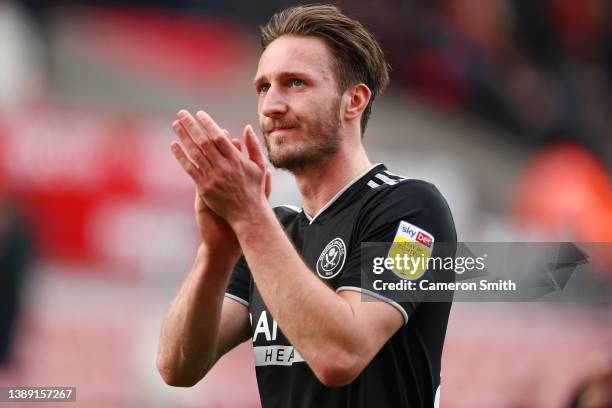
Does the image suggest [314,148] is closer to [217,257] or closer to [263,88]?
[263,88]

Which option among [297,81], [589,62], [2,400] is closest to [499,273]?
[297,81]

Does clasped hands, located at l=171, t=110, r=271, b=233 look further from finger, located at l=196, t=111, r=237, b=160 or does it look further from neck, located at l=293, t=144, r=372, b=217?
neck, located at l=293, t=144, r=372, b=217

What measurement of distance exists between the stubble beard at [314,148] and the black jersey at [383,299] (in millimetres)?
175

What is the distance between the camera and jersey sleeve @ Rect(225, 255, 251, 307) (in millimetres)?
3844

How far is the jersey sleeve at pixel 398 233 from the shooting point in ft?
10.5

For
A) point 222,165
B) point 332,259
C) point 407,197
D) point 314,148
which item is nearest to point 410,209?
point 407,197

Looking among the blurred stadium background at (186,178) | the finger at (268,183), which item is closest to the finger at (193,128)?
the finger at (268,183)

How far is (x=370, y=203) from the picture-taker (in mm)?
3479

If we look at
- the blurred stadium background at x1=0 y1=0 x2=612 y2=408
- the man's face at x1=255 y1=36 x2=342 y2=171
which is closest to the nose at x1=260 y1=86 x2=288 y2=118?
the man's face at x1=255 y1=36 x2=342 y2=171

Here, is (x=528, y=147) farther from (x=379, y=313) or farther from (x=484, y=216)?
(x=379, y=313)

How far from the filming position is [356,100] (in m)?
3.87

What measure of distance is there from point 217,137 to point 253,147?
124 mm

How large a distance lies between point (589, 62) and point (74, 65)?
7.34 metres

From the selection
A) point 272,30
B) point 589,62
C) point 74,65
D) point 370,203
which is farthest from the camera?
point 589,62
